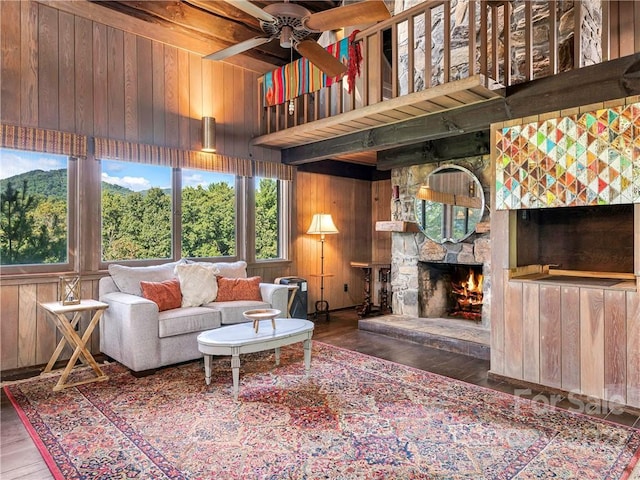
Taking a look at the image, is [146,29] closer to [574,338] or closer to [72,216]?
[72,216]

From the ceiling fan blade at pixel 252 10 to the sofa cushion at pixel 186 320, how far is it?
2541 mm

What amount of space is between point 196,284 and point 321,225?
2225 millimetres

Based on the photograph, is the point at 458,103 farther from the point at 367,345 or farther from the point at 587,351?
the point at 367,345

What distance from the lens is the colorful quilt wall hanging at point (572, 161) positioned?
2.78 m

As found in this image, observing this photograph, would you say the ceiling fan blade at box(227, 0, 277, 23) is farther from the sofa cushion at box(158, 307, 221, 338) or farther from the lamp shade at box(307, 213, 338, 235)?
the lamp shade at box(307, 213, 338, 235)

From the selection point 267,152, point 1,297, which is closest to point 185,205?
point 267,152

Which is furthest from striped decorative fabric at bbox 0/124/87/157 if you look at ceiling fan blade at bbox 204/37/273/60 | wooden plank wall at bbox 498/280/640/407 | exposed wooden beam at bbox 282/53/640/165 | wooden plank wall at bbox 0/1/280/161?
wooden plank wall at bbox 498/280/640/407

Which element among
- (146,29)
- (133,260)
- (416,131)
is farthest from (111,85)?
(416,131)

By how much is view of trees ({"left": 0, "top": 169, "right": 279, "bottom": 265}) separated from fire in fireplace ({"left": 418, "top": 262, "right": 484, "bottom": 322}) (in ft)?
7.09

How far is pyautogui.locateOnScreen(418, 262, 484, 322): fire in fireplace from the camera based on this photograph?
547 centimetres

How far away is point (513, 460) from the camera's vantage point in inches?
85.3

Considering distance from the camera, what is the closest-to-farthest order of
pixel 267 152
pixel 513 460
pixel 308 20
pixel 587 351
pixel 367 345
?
1. pixel 513 460
2. pixel 308 20
3. pixel 587 351
4. pixel 367 345
5. pixel 267 152

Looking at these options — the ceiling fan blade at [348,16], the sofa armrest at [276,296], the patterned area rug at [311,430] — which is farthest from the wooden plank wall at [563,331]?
the sofa armrest at [276,296]

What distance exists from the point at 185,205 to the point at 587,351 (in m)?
4.25
